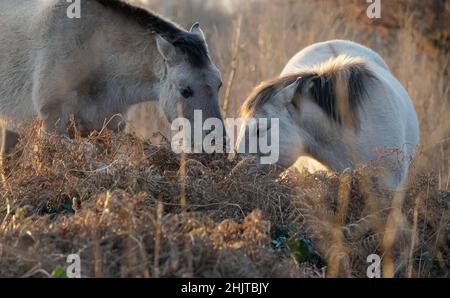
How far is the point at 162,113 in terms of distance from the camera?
5.60 m

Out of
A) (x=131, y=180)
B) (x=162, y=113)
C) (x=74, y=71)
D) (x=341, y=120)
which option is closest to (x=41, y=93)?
(x=74, y=71)

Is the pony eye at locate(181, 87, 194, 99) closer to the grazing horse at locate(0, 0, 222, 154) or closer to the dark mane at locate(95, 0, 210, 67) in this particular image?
the grazing horse at locate(0, 0, 222, 154)

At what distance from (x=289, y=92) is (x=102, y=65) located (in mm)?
1552

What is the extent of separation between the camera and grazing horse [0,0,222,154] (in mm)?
5375

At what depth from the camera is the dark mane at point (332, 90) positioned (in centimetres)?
533

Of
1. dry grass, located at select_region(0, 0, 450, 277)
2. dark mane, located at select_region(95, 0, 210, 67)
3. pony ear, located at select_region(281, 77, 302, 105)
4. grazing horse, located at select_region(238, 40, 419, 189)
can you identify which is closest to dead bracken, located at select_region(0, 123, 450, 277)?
dry grass, located at select_region(0, 0, 450, 277)

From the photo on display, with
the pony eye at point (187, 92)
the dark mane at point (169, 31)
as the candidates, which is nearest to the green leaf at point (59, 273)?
the pony eye at point (187, 92)

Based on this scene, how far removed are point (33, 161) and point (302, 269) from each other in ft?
6.34

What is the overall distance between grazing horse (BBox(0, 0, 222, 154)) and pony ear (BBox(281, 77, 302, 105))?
1.69 feet

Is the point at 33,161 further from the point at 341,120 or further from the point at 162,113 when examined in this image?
the point at 341,120

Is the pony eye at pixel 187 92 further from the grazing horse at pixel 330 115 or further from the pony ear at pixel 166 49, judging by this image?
the grazing horse at pixel 330 115

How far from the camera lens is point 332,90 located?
533 centimetres

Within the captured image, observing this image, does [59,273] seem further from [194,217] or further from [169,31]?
[169,31]
